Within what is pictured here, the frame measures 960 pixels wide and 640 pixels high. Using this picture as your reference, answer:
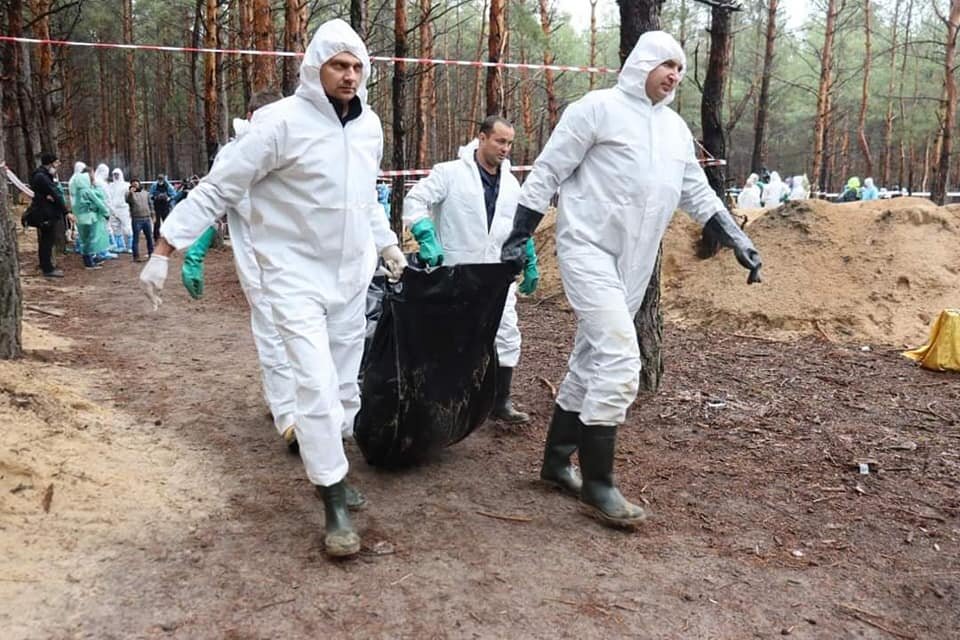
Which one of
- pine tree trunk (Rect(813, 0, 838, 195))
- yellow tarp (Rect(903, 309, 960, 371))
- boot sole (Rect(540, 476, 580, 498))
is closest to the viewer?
boot sole (Rect(540, 476, 580, 498))

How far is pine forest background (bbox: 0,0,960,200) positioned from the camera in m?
13.7

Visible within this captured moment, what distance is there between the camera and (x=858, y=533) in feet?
11.0

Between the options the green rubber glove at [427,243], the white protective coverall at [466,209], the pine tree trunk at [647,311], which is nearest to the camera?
the green rubber glove at [427,243]

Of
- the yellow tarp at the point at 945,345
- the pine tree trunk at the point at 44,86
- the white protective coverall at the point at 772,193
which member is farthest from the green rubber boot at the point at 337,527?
the white protective coverall at the point at 772,193

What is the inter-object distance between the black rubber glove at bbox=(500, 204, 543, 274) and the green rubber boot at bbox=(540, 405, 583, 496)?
70cm

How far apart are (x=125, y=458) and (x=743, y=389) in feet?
13.0

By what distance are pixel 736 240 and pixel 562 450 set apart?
123 centimetres

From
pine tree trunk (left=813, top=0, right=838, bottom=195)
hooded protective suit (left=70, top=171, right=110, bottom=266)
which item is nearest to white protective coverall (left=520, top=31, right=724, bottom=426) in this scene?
hooded protective suit (left=70, top=171, right=110, bottom=266)

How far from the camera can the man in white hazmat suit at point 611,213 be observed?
326 centimetres

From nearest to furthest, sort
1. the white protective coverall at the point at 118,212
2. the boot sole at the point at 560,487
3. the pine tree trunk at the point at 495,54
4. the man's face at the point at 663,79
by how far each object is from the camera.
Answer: the man's face at the point at 663,79
the boot sole at the point at 560,487
the pine tree trunk at the point at 495,54
the white protective coverall at the point at 118,212

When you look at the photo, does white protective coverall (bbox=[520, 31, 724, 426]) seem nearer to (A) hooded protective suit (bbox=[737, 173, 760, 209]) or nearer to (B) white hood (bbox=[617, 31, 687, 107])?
(B) white hood (bbox=[617, 31, 687, 107])

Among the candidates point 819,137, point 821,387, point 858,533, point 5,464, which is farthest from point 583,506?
point 819,137

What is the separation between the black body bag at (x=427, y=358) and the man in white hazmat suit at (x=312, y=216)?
1.21 feet

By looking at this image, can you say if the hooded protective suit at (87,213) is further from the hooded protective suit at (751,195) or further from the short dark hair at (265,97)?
the hooded protective suit at (751,195)
